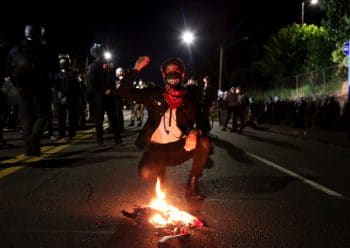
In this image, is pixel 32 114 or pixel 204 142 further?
pixel 32 114

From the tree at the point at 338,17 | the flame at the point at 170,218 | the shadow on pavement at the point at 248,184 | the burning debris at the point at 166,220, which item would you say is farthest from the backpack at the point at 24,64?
the tree at the point at 338,17

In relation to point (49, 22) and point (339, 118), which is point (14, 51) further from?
point (49, 22)

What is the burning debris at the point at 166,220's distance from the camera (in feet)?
14.3

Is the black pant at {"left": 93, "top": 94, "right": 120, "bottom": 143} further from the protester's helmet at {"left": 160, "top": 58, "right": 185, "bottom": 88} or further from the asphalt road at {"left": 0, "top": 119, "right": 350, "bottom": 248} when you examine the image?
the protester's helmet at {"left": 160, "top": 58, "right": 185, "bottom": 88}

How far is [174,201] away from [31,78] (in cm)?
399

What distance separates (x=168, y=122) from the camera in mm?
5254

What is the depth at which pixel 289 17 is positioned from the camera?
7325 centimetres

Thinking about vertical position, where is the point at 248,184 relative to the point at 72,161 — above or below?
below

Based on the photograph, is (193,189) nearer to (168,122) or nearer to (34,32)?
(168,122)

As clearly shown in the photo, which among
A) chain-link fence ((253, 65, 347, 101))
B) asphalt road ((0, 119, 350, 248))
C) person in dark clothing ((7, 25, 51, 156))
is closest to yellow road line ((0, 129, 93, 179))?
asphalt road ((0, 119, 350, 248))

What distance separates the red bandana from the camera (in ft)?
17.0

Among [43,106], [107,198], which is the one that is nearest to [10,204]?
[107,198]

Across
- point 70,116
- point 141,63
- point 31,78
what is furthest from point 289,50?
point 141,63

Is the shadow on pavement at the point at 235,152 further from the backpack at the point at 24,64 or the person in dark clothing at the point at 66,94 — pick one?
the backpack at the point at 24,64
